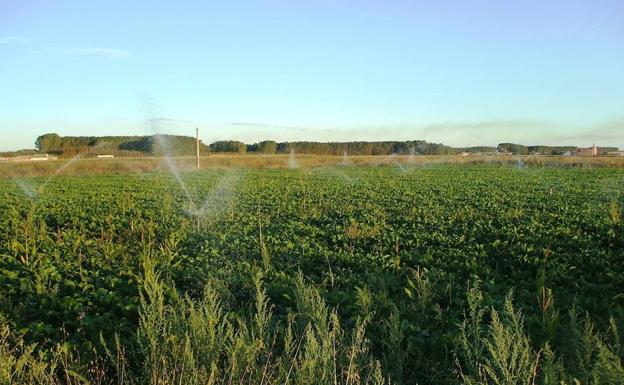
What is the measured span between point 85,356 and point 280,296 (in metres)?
2.05

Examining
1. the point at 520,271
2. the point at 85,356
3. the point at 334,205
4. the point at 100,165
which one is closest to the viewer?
the point at 85,356

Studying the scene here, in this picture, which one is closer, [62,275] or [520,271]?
[62,275]

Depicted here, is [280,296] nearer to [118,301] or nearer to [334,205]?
[118,301]

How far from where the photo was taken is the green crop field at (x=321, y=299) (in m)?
3.42

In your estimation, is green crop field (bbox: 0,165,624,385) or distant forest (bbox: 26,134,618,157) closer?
green crop field (bbox: 0,165,624,385)

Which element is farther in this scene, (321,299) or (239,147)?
(239,147)

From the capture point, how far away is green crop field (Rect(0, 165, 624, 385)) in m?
3.42

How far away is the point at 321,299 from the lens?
498 centimetres

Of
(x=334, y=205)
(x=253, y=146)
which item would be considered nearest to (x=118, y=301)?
(x=334, y=205)

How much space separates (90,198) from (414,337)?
50.4 feet

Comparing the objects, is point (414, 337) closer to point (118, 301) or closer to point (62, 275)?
point (118, 301)

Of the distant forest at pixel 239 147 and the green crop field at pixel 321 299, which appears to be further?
the distant forest at pixel 239 147

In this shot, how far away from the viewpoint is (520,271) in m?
6.91

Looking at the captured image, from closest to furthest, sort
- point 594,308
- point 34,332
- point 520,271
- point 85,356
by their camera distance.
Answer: point 85,356 → point 34,332 → point 594,308 → point 520,271
